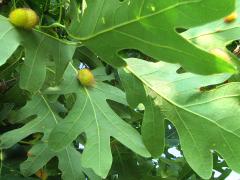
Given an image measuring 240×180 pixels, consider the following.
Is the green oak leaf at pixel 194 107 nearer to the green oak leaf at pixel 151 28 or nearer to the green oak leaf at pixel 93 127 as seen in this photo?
the green oak leaf at pixel 93 127

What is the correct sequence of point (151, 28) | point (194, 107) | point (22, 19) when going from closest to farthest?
point (151, 28), point (22, 19), point (194, 107)

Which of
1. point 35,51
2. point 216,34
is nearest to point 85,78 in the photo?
point 35,51

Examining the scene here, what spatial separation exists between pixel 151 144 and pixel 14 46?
1.45ft

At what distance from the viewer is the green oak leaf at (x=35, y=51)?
126 centimetres

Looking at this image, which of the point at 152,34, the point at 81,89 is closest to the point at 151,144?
the point at 81,89

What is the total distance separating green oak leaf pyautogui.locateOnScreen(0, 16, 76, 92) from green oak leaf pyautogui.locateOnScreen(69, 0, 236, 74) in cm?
8

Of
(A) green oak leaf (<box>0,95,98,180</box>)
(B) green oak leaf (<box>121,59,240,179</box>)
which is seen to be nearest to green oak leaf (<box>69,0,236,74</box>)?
(B) green oak leaf (<box>121,59,240,179</box>)

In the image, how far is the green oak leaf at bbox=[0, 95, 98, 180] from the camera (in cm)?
154

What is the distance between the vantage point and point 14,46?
1239 mm

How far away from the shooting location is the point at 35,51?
133 cm

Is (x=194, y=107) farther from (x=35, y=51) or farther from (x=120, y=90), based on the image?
(x=35, y=51)

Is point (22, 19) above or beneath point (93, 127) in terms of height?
above

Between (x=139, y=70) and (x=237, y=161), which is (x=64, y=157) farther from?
(x=237, y=161)

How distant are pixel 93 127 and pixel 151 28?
43cm
